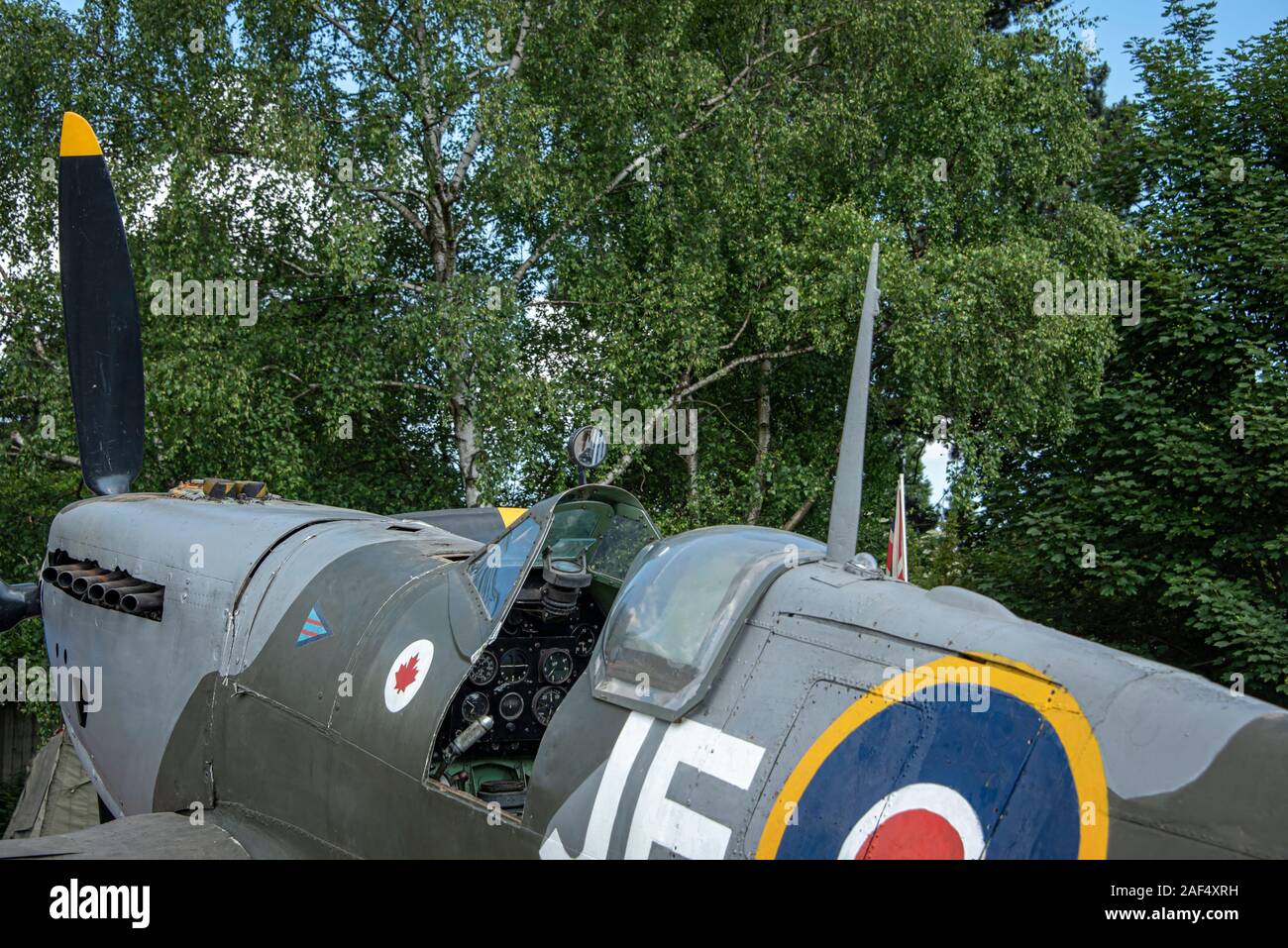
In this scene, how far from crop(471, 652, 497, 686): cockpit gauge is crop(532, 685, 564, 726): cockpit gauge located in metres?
0.25

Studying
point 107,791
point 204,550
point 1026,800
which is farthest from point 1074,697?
point 107,791

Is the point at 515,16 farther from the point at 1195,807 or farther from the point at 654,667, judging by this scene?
the point at 1195,807

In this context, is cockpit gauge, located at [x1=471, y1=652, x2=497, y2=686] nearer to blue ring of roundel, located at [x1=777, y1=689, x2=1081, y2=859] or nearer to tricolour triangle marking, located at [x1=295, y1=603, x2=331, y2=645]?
tricolour triangle marking, located at [x1=295, y1=603, x2=331, y2=645]

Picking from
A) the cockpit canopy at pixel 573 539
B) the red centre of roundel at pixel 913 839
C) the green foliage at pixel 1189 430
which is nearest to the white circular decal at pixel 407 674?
the cockpit canopy at pixel 573 539

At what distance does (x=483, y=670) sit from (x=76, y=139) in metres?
5.84

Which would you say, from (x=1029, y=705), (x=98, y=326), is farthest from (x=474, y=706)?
(x=98, y=326)

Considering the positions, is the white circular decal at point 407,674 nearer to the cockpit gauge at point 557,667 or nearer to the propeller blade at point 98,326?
the cockpit gauge at point 557,667

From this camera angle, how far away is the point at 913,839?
9.62 feet

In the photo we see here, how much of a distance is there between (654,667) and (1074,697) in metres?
1.38

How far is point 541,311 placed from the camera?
1636cm

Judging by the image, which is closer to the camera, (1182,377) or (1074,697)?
(1074,697)

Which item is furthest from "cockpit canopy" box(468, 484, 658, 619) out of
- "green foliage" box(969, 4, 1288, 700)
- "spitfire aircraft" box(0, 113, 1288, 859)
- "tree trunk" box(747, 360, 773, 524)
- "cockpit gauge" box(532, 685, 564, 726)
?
"tree trunk" box(747, 360, 773, 524)

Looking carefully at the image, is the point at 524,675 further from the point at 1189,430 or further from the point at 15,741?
the point at 15,741

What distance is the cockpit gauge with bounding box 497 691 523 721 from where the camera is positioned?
4.94m
